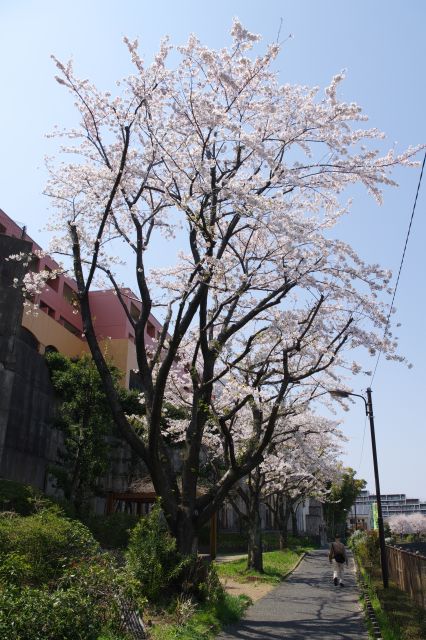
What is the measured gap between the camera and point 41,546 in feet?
26.9

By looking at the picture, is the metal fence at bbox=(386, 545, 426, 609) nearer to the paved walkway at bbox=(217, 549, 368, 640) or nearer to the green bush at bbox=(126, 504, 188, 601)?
the paved walkway at bbox=(217, 549, 368, 640)

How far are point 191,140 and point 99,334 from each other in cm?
2774

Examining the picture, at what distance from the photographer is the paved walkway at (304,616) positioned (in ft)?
32.2

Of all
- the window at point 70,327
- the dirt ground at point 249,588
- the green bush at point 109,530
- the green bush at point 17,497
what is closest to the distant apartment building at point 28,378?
the window at point 70,327

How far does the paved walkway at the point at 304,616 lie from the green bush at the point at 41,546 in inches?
111

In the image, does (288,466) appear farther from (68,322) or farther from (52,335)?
(68,322)

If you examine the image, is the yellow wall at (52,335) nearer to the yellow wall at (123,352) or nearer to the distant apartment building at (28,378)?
the distant apartment building at (28,378)

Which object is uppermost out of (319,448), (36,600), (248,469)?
(319,448)

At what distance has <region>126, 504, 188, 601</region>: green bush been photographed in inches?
414

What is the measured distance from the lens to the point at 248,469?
39.7 ft

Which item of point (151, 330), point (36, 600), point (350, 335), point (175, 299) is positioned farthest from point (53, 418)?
point (151, 330)

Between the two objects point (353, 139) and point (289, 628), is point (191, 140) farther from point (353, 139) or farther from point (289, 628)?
point (289, 628)

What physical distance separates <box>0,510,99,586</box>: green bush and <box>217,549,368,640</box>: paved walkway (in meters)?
2.82

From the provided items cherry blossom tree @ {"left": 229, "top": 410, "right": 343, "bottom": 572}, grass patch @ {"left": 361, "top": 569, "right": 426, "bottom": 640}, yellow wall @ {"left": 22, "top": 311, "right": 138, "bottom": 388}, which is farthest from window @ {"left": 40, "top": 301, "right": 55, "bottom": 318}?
grass patch @ {"left": 361, "top": 569, "right": 426, "bottom": 640}
